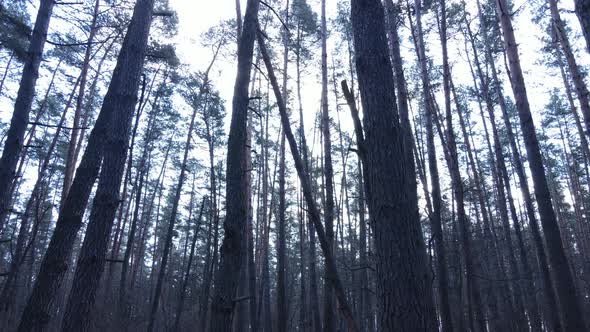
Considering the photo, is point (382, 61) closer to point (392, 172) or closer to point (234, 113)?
point (392, 172)

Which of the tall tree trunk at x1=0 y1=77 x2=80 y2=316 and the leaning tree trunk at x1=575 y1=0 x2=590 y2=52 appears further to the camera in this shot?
the tall tree trunk at x1=0 y1=77 x2=80 y2=316

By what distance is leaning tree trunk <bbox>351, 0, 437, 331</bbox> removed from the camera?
199cm

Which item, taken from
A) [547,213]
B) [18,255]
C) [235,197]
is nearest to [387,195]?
[235,197]

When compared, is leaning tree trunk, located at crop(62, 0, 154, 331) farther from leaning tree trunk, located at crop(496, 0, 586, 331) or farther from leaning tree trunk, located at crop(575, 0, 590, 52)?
leaning tree trunk, located at crop(496, 0, 586, 331)

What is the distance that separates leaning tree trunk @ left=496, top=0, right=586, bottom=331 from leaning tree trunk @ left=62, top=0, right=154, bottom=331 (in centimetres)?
675

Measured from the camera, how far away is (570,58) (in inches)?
383

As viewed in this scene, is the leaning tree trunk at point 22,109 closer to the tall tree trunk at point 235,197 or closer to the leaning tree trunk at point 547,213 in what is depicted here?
the tall tree trunk at point 235,197

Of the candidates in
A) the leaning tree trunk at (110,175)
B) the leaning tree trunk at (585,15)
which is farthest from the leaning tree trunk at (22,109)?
the leaning tree trunk at (585,15)

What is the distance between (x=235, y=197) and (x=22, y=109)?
4.93m

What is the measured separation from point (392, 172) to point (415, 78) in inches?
540

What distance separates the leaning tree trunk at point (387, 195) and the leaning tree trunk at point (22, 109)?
227 inches

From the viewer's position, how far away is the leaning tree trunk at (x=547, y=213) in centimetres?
577

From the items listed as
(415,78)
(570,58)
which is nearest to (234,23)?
(415,78)

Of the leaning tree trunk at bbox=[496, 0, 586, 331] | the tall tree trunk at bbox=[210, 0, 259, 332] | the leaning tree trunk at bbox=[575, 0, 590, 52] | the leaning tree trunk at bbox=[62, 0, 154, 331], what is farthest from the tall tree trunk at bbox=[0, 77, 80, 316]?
the leaning tree trunk at bbox=[496, 0, 586, 331]
